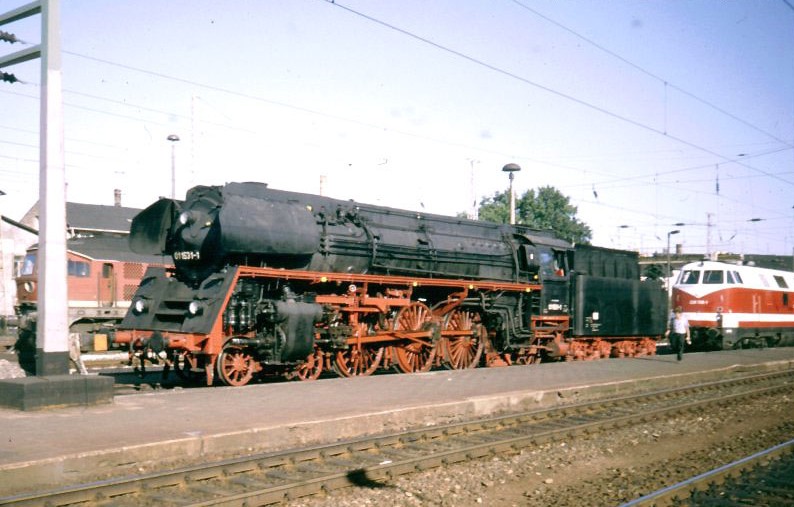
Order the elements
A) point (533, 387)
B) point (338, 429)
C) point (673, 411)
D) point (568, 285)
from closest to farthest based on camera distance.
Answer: point (338, 429), point (673, 411), point (533, 387), point (568, 285)

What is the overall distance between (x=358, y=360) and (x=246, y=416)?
5.36m

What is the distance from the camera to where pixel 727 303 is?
82.2 ft

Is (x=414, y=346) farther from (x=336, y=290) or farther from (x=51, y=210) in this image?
(x=51, y=210)

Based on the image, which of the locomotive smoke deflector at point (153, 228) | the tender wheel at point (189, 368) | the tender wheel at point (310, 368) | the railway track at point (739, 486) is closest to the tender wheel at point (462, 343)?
the tender wheel at point (310, 368)

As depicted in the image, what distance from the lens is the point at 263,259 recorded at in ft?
40.9

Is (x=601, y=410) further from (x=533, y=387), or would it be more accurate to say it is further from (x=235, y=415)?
(x=235, y=415)

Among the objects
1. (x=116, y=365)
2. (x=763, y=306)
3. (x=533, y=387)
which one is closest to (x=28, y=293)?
(x=116, y=365)

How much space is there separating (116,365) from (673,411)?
13.4 metres

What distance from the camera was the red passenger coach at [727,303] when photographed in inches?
987

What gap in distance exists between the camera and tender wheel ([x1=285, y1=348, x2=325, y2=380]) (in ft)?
43.0

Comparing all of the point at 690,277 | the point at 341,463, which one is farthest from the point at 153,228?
the point at 690,277

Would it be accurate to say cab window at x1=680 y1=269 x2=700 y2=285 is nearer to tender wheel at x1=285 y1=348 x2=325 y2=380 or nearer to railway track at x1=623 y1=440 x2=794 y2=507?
tender wheel at x1=285 y1=348 x2=325 y2=380

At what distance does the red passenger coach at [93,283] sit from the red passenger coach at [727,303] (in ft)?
64.0

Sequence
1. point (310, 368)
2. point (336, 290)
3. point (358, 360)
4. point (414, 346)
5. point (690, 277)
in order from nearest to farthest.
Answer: point (310, 368)
point (336, 290)
point (358, 360)
point (414, 346)
point (690, 277)
